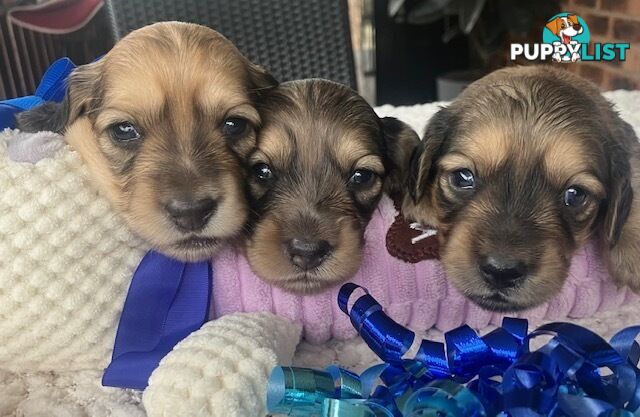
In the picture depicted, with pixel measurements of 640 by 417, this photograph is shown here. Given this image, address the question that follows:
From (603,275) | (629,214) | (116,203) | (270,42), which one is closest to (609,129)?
(629,214)

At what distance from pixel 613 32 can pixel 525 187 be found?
3.10 m

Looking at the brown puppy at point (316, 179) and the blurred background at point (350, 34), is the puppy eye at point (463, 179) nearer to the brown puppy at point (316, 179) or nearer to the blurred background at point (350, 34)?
the brown puppy at point (316, 179)

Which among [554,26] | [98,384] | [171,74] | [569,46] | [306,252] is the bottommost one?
[569,46]

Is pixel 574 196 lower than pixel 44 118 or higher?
lower

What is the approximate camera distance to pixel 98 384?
138cm

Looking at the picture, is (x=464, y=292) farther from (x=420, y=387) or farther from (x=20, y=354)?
(x=20, y=354)

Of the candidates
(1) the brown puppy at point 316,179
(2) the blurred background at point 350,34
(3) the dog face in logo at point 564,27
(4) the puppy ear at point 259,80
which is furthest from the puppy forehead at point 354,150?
→ (3) the dog face in logo at point 564,27

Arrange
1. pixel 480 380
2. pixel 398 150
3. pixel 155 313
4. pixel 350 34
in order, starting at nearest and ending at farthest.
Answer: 1. pixel 480 380
2. pixel 155 313
3. pixel 398 150
4. pixel 350 34

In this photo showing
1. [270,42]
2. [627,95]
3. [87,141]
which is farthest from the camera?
[270,42]

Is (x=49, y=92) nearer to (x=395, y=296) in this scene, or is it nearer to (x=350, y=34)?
(x=395, y=296)

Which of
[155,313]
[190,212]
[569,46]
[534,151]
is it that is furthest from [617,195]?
[569,46]

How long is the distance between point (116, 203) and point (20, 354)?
1.19 ft

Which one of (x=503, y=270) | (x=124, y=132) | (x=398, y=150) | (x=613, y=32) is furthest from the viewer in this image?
(x=613, y=32)

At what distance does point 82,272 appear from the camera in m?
1.35
